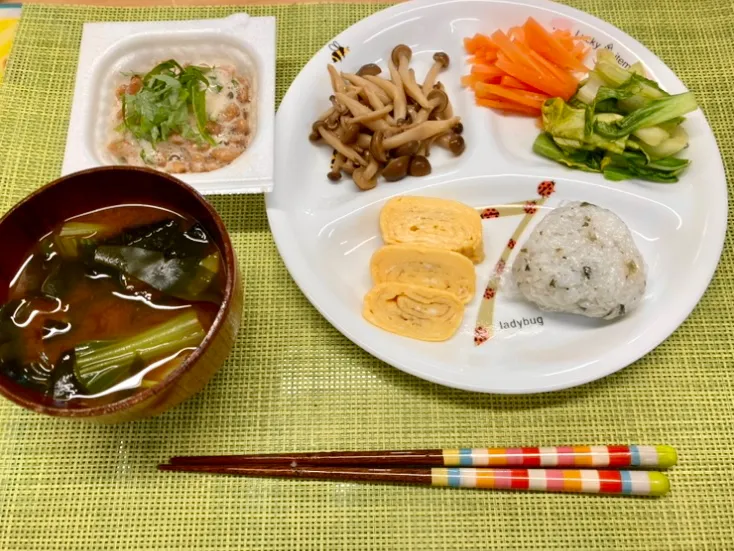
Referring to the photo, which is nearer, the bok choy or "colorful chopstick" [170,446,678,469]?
"colorful chopstick" [170,446,678,469]

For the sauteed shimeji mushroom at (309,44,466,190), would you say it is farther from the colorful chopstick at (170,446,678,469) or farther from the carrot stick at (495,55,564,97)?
the colorful chopstick at (170,446,678,469)

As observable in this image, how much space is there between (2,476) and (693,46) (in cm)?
274

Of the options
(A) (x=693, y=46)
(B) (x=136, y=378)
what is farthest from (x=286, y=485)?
(A) (x=693, y=46)

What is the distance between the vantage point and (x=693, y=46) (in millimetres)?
2260

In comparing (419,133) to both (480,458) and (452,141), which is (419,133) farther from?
(480,458)

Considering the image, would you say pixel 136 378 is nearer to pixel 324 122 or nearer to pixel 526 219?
pixel 324 122

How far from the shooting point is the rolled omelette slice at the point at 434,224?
6.10 feet

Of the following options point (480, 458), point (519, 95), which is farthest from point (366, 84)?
point (480, 458)

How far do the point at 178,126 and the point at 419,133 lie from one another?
30.9 inches

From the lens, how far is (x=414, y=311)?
1.77 m

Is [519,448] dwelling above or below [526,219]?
below

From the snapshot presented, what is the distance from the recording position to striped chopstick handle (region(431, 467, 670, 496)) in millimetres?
1571

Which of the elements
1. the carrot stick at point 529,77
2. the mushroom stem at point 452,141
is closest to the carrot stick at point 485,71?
the carrot stick at point 529,77

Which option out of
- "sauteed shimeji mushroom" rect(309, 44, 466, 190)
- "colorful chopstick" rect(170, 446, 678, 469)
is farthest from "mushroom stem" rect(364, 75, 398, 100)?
"colorful chopstick" rect(170, 446, 678, 469)
